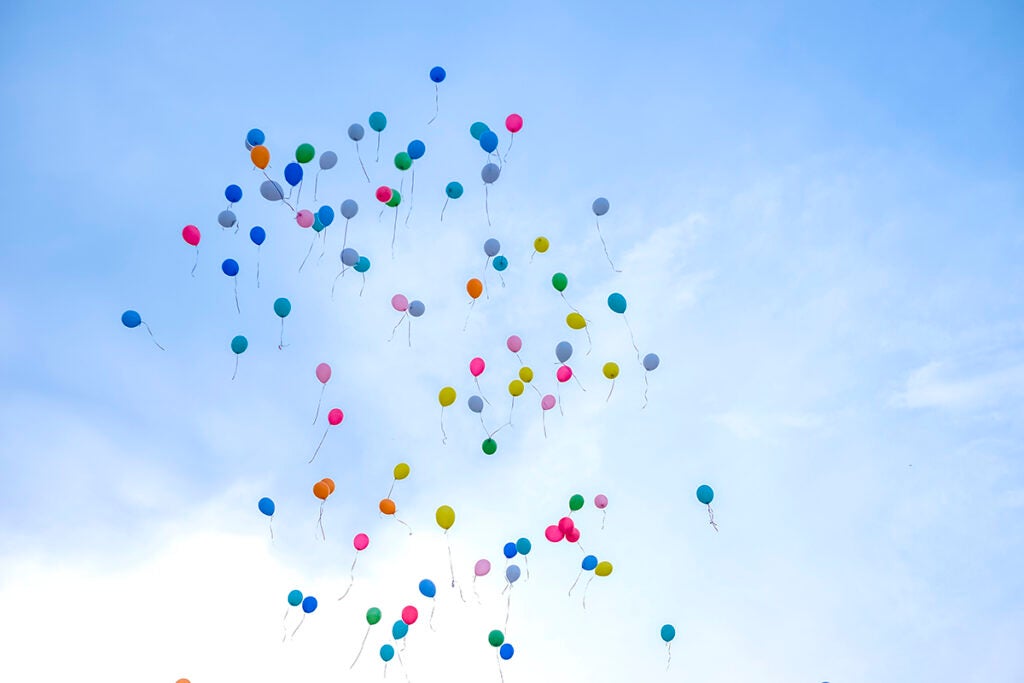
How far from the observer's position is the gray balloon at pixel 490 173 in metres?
8.60

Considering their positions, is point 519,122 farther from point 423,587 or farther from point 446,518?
point 423,587

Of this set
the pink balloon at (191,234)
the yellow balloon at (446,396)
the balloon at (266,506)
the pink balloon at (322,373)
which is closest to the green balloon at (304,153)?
the pink balloon at (191,234)

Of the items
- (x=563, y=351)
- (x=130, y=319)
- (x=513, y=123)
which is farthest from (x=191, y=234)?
(x=563, y=351)

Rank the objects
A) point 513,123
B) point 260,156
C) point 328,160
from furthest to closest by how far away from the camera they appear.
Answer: point 513,123 → point 328,160 → point 260,156

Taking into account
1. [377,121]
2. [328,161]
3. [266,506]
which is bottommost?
[266,506]

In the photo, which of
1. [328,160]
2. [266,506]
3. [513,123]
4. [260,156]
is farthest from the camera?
[513,123]

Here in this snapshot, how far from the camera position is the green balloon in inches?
320

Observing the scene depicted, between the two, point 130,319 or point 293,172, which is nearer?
point 293,172

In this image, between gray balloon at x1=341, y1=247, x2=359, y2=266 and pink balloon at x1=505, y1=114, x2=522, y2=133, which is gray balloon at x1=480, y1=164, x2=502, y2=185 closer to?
pink balloon at x1=505, y1=114, x2=522, y2=133

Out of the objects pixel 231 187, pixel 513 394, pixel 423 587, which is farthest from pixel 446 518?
pixel 231 187

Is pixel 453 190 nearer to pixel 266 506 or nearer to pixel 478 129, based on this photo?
pixel 478 129

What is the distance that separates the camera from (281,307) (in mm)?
8422

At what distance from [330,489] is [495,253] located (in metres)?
2.91

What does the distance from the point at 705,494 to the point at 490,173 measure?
3.93 meters
